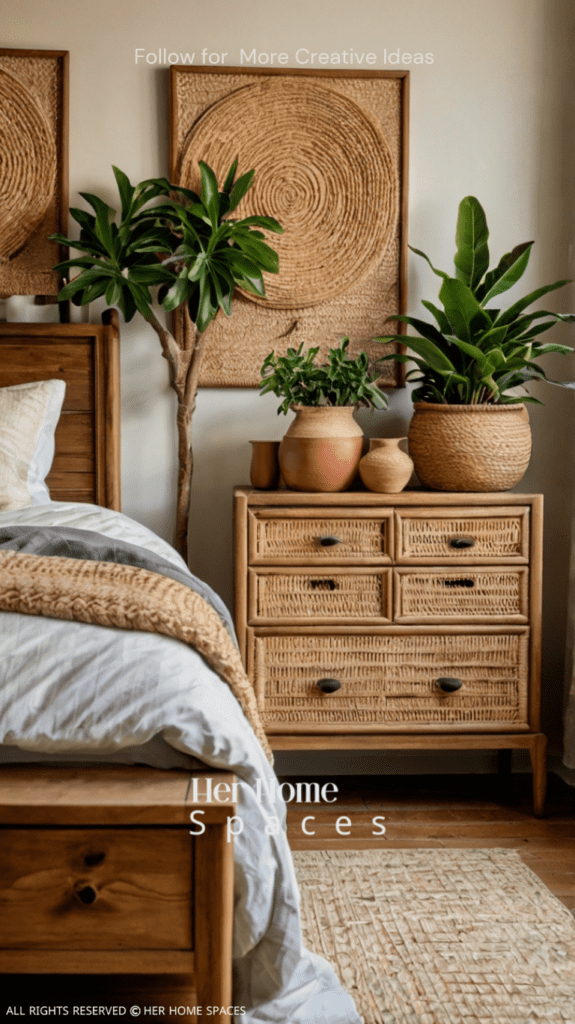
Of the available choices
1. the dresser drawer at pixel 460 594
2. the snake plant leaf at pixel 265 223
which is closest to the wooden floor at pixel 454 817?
the dresser drawer at pixel 460 594

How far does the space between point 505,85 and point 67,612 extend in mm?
2271

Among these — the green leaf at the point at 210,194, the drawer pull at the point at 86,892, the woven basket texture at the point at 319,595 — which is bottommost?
the drawer pull at the point at 86,892

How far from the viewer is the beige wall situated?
258 centimetres

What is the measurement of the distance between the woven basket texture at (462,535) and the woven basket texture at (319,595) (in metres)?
0.14

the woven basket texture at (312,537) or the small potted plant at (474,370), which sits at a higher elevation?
the small potted plant at (474,370)

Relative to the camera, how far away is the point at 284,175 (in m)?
2.63

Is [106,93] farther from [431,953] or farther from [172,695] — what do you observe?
[431,953]

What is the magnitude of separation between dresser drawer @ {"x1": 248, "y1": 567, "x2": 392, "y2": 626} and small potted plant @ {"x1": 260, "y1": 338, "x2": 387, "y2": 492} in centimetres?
25

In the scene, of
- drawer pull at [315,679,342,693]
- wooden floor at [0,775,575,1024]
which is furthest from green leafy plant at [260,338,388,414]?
wooden floor at [0,775,575,1024]

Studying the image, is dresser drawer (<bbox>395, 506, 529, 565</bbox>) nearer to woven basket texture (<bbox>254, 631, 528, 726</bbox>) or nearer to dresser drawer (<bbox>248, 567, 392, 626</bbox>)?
dresser drawer (<bbox>248, 567, 392, 626</bbox>)

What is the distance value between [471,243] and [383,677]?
1265 millimetres

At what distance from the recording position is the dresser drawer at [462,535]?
229cm

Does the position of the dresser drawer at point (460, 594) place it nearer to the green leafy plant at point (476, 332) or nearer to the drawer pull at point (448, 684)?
the drawer pull at point (448, 684)

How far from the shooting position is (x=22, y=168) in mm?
2576
